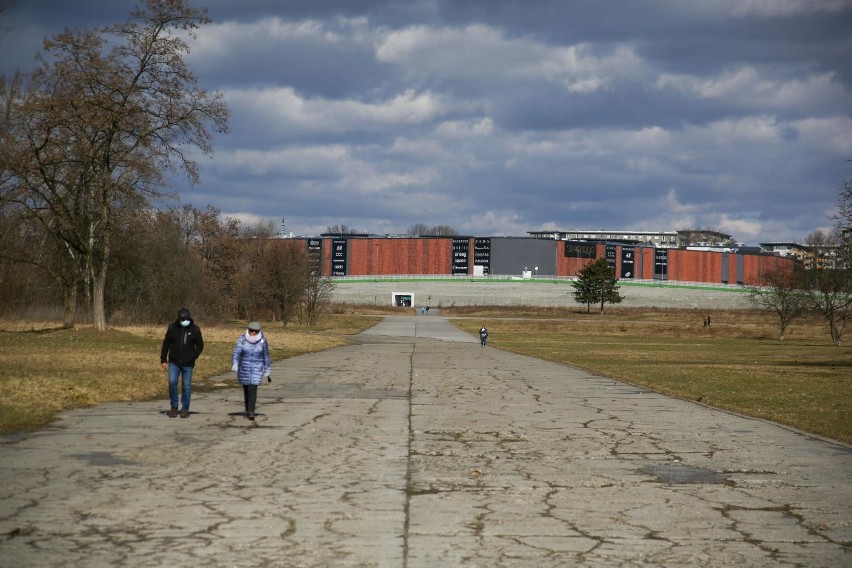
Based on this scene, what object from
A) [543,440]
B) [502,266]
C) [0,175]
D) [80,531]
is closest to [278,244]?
[0,175]

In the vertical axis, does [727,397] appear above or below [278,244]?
below

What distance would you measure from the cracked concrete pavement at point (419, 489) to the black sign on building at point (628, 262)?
143m

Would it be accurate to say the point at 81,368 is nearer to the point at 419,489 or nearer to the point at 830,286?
the point at 419,489

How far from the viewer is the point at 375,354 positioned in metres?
36.0

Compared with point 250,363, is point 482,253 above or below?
above

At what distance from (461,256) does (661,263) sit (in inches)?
1461

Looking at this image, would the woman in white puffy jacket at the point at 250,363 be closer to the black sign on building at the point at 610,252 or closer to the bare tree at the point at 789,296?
the bare tree at the point at 789,296

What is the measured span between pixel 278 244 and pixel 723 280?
117 meters

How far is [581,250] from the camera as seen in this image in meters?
157

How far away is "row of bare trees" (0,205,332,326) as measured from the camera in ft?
149

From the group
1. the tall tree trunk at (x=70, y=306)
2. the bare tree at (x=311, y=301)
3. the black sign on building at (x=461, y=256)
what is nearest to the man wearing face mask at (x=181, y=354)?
the tall tree trunk at (x=70, y=306)

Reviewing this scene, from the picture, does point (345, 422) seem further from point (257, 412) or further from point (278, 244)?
point (278, 244)

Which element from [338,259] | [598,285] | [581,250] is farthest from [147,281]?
[581,250]

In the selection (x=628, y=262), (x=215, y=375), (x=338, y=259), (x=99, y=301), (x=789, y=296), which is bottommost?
(x=215, y=375)
